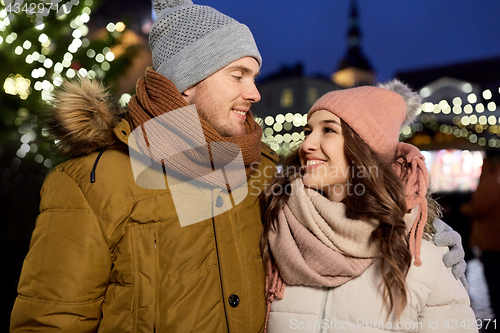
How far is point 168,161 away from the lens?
1627 mm

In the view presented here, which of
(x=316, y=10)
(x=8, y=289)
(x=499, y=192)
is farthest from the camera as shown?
(x=316, y=10)

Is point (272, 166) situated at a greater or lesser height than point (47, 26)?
lesser

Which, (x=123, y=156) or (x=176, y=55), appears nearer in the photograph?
(x=123, y=156)

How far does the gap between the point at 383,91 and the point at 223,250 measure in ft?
3.87

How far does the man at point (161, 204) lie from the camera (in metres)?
1.43

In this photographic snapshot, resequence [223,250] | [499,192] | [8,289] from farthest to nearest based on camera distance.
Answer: [8,289] → [499,192] → [223,250]

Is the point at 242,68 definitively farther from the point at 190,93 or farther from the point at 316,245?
the point at 316,245

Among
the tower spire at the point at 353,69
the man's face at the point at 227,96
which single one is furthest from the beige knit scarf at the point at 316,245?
the tower spire at the point at 353,69

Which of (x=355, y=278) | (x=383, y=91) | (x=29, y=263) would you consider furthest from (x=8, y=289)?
(x=383, y=91)

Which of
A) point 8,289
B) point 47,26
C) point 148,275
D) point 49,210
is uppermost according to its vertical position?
point 47,26

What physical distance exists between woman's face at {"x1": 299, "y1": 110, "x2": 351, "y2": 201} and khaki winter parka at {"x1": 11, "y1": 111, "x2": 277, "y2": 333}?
0.53 metres

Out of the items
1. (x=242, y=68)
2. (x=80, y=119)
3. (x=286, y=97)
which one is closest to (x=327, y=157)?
(x=242, y=68)

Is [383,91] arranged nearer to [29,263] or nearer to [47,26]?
[29,263]

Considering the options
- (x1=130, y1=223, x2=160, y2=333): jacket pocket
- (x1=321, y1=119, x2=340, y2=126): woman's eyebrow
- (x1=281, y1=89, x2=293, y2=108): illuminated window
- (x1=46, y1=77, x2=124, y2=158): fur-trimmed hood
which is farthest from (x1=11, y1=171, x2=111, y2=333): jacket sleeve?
(x1=281, y1=89, x2=293, y2=108): illuminated window
